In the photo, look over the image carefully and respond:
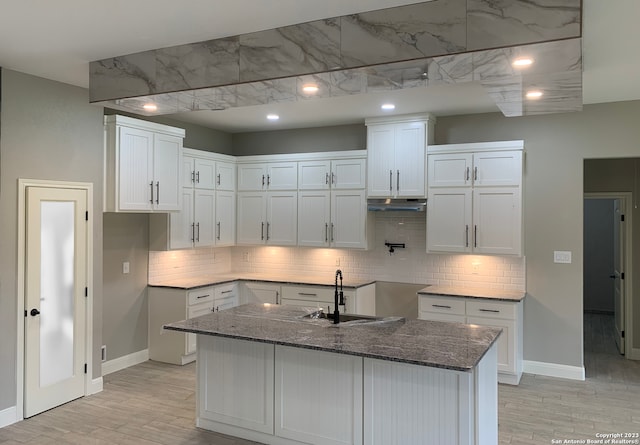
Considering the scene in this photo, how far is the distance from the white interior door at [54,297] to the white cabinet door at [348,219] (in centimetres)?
290

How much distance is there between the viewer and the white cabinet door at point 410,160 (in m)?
5.67

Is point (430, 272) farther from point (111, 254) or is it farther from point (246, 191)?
point (111, 254)

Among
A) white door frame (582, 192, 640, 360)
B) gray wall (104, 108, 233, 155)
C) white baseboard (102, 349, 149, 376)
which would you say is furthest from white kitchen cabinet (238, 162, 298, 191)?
white door frame (582, 192, 640, 360)

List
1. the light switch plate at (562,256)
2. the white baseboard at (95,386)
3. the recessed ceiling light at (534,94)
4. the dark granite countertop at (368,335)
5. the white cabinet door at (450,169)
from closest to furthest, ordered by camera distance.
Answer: the dark granite countertop at (368,335) < the recessed ceiling light at (534,94) < the white baseboard at (95,386) < the light switch plate at (562,256) < the white cabinet door at (450,169)

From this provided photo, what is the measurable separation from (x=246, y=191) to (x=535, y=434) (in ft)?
14.9

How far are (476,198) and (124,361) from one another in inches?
173

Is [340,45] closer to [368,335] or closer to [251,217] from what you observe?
[368,335]

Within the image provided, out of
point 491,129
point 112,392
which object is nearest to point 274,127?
point 491,129

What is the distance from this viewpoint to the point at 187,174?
5992mm

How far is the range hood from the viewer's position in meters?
5.67

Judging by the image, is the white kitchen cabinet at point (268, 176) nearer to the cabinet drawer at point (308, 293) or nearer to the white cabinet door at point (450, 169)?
the cabinet drawer at point (308, 293)

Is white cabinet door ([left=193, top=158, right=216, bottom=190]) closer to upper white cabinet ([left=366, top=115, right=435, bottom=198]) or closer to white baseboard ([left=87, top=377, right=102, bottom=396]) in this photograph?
upper white cabinet ([left=366, top=115, right=435, bottom=198])

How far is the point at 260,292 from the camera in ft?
20.9

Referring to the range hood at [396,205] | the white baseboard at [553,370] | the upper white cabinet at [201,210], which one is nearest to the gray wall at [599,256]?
the white baseboard at [553,370]
